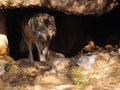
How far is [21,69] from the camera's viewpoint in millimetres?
4758

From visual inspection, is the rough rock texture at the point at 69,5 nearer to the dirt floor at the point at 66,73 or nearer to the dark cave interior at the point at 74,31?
the dirt floor at the point at 66,73

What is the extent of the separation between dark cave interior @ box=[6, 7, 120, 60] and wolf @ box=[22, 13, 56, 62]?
71 cm

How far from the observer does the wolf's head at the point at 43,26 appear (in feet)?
16.8

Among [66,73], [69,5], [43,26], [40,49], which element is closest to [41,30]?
[43,26]

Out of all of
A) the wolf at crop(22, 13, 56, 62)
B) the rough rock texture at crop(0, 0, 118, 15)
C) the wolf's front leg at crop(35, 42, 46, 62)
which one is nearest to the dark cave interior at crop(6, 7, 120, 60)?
the wolf at crop(22, 13, 56, 62)

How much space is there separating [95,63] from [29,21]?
1.28 metres

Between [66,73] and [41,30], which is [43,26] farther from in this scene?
[66,73]

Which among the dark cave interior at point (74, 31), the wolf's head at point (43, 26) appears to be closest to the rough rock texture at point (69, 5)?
the wolf's head at point (43, 26)

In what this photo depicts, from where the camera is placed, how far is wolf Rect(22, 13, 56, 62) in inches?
202

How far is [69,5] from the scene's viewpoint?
16.3 ft

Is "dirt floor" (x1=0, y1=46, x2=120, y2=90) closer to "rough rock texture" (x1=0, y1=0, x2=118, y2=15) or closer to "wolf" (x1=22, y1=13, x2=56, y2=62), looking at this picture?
"wolf" (x1=22, y1=13, x2=56, y2=62)

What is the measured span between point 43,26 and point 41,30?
0.24 feet

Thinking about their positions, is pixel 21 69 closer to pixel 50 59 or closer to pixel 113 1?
pixel 50 59

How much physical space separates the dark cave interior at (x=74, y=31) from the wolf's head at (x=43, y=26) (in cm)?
84
